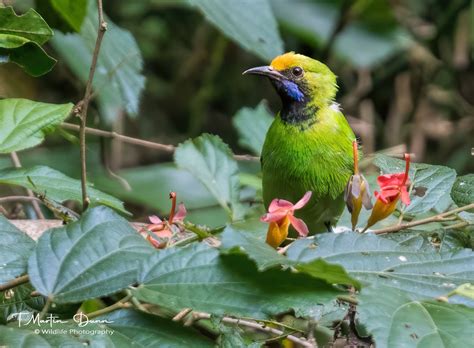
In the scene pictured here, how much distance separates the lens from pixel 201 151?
2.54 metres

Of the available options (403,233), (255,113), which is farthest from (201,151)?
(403,233)

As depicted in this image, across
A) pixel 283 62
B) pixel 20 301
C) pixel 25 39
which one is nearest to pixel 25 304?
pixel 20 301

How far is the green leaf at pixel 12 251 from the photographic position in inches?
49.4

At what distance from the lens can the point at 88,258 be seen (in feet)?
4.13

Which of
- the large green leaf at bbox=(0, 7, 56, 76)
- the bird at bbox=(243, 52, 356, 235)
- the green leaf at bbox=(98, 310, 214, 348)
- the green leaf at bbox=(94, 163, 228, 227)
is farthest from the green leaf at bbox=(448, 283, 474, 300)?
the green leaf at bbox=(94, 163, 228, 227)

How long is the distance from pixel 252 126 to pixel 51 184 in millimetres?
1575

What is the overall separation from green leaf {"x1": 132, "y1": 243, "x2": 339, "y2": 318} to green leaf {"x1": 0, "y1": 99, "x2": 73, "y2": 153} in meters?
0.54

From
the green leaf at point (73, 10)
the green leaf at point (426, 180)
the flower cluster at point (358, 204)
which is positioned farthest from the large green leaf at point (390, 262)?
the green leaf at point (73, 10)

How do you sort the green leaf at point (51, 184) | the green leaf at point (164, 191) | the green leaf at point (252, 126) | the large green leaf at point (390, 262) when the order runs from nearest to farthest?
the large green leaf at point (390, 262) → the green leaf at point (51, 184) → the green leaf at point (252, 126) → the green leaf at point (164, 191)

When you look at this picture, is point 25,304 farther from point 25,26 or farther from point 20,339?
point 25,26

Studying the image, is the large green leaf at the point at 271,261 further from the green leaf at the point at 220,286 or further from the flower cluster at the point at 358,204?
the flower cluster at the point at 358,204

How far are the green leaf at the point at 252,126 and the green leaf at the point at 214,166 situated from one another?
1.88ft

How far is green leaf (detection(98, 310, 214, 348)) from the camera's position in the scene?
3.93 ft

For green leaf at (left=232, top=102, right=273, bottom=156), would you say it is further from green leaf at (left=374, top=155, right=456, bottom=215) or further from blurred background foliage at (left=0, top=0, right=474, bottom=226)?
blurred background foliage at (left=0, top=0, right=474, bottom=226)
